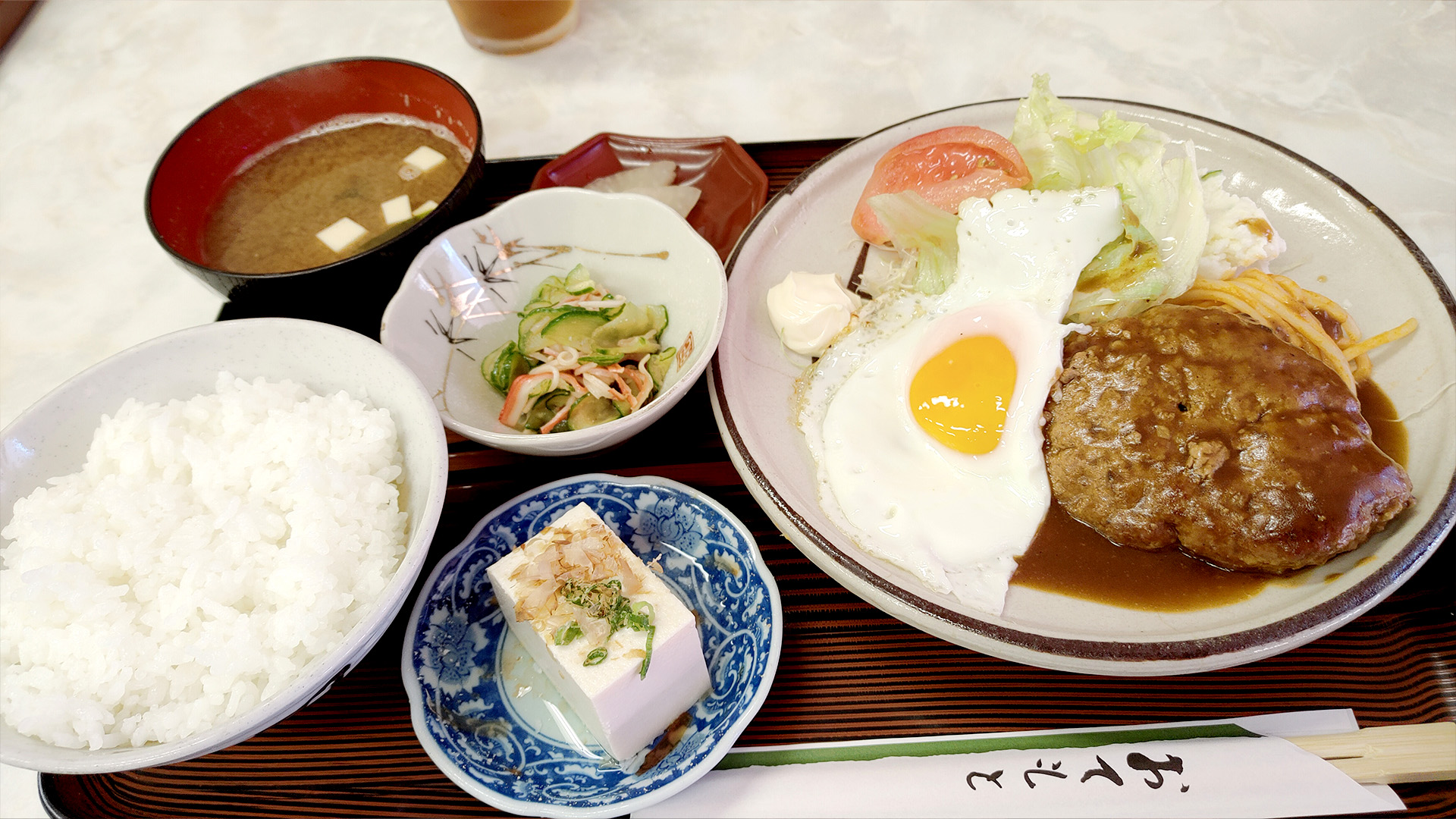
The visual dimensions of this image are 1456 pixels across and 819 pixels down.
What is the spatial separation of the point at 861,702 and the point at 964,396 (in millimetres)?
939

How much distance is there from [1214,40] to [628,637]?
4062 mm

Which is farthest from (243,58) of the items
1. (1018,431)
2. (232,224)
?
(1018,431)

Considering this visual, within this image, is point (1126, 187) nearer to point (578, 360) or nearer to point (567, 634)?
point (578, 360)

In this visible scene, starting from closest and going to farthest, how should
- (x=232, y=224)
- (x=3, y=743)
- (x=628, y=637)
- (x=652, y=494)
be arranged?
1. (x=3, y=743)
2. (x=628, y=637)
3. (x=652, y=494)
4. (x=232, y=224)

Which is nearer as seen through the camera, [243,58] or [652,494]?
[652,494]

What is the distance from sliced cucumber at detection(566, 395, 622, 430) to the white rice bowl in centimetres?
42

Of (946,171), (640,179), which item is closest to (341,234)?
(640,179)

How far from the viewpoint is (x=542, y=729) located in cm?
187

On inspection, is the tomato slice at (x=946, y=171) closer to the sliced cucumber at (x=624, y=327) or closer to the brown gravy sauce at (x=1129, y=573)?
the sliced cucumber at (x=624, y=327)

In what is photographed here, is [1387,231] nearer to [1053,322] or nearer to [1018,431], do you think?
[1053,322]

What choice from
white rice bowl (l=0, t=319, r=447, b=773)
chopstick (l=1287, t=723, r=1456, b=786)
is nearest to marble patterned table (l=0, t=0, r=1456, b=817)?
white rice bowl (l=0, t=319, r=447, b=773)

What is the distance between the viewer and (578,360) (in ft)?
7.59

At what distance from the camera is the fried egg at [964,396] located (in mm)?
2062

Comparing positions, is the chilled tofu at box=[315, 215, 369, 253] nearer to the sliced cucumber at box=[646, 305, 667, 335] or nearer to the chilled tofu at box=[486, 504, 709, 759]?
the sliced cucumber at box=[646, 305, 667, 335]
